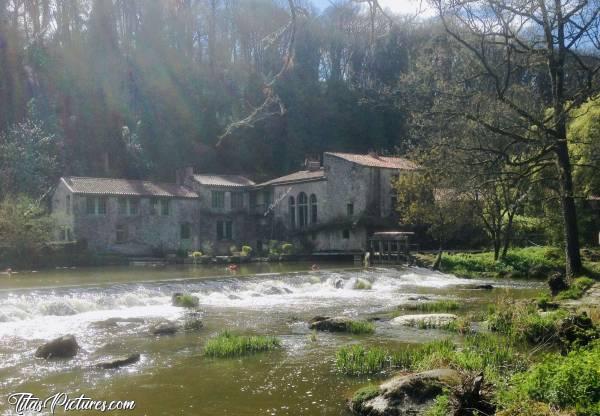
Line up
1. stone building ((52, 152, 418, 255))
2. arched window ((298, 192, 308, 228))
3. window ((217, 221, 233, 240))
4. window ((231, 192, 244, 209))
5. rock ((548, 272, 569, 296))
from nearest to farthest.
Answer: rock ((548, 272, 569, 296)), stone building ((52, 152, 418, 255)), arched window ((298, 192, 308, 228)), window ((217, 221, 233, 240)), window ((231, 192, 244, 209))

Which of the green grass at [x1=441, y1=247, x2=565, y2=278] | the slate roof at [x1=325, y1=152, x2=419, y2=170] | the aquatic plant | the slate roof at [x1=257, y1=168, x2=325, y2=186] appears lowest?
the aquatic plant

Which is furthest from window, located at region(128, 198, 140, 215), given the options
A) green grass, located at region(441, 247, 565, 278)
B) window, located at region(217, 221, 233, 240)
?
green grass, located at region(441, 247, 565, 278)

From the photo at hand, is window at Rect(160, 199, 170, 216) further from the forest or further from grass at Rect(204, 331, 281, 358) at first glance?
grass at Rect(204, 331, 281, 358)

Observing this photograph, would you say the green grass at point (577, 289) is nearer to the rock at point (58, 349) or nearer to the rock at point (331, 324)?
the rock at point (331, 324)

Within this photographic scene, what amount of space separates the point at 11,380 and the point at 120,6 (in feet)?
192

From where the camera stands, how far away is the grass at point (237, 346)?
1171cm

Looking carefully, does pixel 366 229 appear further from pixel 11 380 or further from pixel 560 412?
pixel 560 412

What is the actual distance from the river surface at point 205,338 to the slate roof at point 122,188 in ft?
53.5

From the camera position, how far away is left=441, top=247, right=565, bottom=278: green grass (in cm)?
3028

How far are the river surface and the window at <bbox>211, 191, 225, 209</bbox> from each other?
23472 millimetres

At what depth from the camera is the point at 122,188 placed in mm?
46250

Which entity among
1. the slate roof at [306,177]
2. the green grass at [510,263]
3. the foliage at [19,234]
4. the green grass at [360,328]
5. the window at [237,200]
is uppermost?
the slate roof at [306,177]

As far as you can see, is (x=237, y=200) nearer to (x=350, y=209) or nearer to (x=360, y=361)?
(x=350, y=209)

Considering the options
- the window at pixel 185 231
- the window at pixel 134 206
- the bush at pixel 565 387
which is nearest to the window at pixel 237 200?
the window at pixel 185 231
